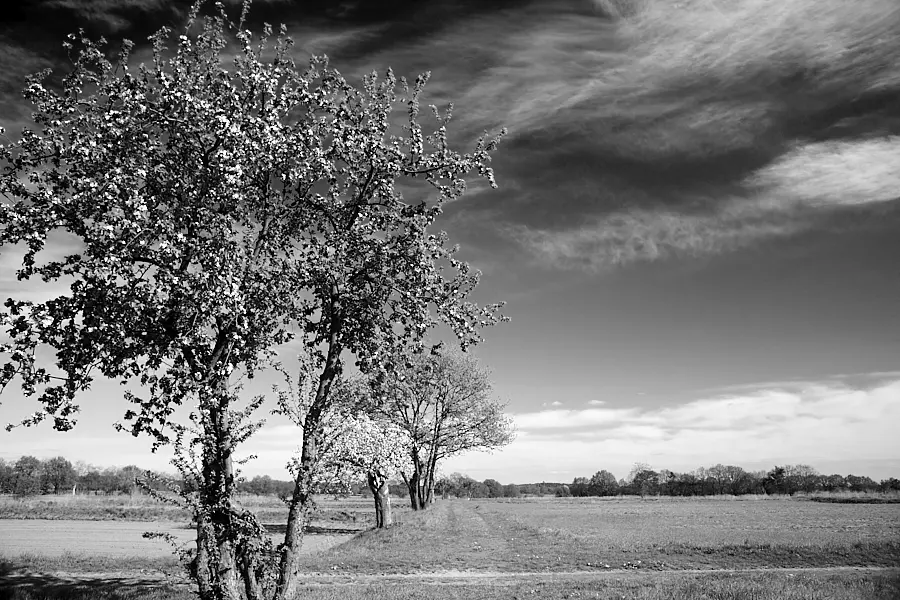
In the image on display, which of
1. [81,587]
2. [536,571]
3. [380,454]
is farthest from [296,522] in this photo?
[380,454]

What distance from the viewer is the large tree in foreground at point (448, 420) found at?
51156mm

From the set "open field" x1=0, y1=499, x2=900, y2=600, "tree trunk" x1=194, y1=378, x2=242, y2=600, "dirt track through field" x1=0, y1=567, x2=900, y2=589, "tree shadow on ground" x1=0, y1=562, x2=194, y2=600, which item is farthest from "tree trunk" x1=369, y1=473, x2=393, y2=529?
"tree trunk" x1=194, y1=378, x2=242, y2=600

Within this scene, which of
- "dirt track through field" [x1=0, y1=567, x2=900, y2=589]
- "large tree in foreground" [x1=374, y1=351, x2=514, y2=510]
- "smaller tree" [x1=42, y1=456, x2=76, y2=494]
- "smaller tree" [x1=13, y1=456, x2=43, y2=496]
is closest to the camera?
"dirt track through field" [x1=0, y1=567, x2=900, y2=589]

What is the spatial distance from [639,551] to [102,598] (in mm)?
23718

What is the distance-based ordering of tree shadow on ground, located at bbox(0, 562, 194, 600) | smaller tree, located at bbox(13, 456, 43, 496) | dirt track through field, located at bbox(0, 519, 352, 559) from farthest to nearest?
smaller tree, located at bbox(13, 456, 43, 496) → dirt track through field, located at bbox(0, 519, 352, 559) → tree shadow on ground, located at bbox(0, 562, 194, 600)

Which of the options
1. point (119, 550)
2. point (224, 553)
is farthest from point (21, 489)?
point (224, 553)

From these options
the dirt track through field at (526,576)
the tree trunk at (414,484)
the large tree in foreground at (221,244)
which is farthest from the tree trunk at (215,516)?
the tree trunk at (414,484)

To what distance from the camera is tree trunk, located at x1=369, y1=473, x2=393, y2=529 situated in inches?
1657

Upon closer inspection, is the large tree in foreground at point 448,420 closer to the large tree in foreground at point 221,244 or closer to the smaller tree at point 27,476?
the large tree in foreground at point 221,244

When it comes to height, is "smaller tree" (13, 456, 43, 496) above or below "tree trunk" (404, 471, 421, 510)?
below

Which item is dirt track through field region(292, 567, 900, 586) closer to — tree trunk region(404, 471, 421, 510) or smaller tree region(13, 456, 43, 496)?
tree trunk region(404, 471, 421, 510)

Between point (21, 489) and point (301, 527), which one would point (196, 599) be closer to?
point (301, 527)

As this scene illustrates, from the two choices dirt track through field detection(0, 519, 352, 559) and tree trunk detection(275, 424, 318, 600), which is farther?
dirt track through field detection(0, 519, 352, 559)

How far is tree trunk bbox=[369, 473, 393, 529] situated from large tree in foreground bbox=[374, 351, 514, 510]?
21.4ft
